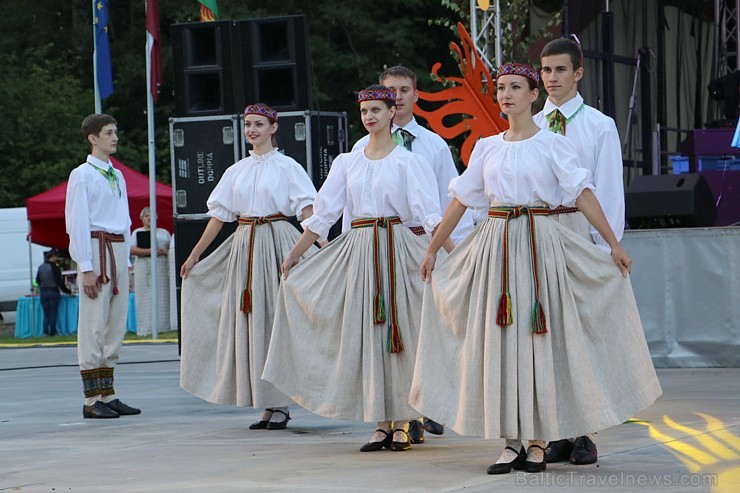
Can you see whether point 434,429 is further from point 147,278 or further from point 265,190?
point 147,278

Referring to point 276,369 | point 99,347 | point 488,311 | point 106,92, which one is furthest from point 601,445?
point 106,92

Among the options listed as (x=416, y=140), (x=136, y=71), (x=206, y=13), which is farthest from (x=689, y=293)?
(x=136, y=71)

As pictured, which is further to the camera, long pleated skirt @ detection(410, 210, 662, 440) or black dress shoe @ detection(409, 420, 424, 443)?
black dress shoe @ detection(409, 420, 424, 443)

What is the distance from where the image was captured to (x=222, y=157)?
11.5 metres

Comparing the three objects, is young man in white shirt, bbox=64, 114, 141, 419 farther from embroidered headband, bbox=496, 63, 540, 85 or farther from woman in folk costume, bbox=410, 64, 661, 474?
embroidered headband, bbox=496, 63, 540, 85

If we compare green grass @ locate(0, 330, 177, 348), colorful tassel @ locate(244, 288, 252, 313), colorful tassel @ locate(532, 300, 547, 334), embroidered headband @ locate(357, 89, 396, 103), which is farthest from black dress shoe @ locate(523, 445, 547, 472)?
green grass @ locate(0, 330, 177, 348)

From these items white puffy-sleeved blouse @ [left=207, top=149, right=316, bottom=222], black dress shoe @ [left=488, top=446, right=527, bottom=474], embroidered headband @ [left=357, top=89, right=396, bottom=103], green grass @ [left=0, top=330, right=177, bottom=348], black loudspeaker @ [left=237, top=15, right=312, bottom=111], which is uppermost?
black loudspeaker @ [left=237, top=15, right=312, bottom=111]

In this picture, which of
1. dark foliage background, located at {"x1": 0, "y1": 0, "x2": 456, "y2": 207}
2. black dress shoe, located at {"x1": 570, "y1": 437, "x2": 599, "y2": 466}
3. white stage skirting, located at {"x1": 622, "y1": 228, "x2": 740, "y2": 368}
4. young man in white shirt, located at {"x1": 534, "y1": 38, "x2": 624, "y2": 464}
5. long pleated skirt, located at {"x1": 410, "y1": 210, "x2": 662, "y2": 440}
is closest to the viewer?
long pleated skirt, located at {"x1": 410, "y1": 210, "x2": 662, "y2": 440}

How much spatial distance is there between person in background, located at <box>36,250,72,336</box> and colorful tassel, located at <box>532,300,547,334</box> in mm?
14931

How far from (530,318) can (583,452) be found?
667mm

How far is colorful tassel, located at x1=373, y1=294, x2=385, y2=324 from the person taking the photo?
6.92m

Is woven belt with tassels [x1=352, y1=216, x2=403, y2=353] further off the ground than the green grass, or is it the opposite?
woven belt with tassels [x1=352, y1=216, x2=403, y2=353]

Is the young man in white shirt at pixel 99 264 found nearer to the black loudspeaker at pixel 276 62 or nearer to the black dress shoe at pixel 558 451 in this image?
the black loudspeaker at pixel 276 62

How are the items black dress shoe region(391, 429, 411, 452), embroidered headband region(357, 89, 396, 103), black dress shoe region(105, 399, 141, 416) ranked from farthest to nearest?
black dress shoe region(105, 399, 141, 416), embroidered headband region(357, 89, 396, 103), black dress shoe region(391, 429, 411, 452)
